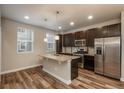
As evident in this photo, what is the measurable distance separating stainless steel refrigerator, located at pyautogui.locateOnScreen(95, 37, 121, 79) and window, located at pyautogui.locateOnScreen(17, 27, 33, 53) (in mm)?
3876

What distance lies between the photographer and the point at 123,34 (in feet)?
10.4

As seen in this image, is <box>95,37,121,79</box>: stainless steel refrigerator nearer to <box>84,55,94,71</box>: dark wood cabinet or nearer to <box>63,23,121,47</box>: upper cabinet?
<box>63,23,121,47</box>: upper cabinet

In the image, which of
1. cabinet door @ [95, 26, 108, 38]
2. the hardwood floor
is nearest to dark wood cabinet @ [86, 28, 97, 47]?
cabinet door @ [95, 26, 108, 38]

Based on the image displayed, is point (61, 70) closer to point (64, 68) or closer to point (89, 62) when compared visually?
point (64, 68)

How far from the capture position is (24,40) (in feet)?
16.1

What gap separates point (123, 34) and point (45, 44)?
452 cm

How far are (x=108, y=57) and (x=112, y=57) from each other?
16cm

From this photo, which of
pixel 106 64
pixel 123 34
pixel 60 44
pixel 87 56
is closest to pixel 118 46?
pixel 123 34

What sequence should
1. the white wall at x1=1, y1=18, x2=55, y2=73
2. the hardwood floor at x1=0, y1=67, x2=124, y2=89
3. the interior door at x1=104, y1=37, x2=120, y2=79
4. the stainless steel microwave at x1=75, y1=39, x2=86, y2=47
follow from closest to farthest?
the hardwood floor at x1=0, y1=67, x2=124, y2=89 → the interior door at x1=104, y1=37, x2=120, y2=79 → the white wall at x1=1, y1=18, x2=55, y2=73 → the stainless steel microwave at x1=75, y1=39, x2=86, y2=47

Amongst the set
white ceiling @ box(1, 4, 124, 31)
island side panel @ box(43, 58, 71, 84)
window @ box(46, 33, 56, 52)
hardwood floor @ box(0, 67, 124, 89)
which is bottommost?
hardwood floor @ box(0, 67, 124, 89)

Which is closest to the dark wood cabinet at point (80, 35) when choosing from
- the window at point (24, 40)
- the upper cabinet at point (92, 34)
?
the upper cabinet at point (92, 34)

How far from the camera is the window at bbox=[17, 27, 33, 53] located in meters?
4.62

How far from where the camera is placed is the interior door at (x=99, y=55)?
3736 millimetres

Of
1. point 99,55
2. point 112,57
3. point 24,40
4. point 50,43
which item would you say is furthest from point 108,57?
point 24,40
